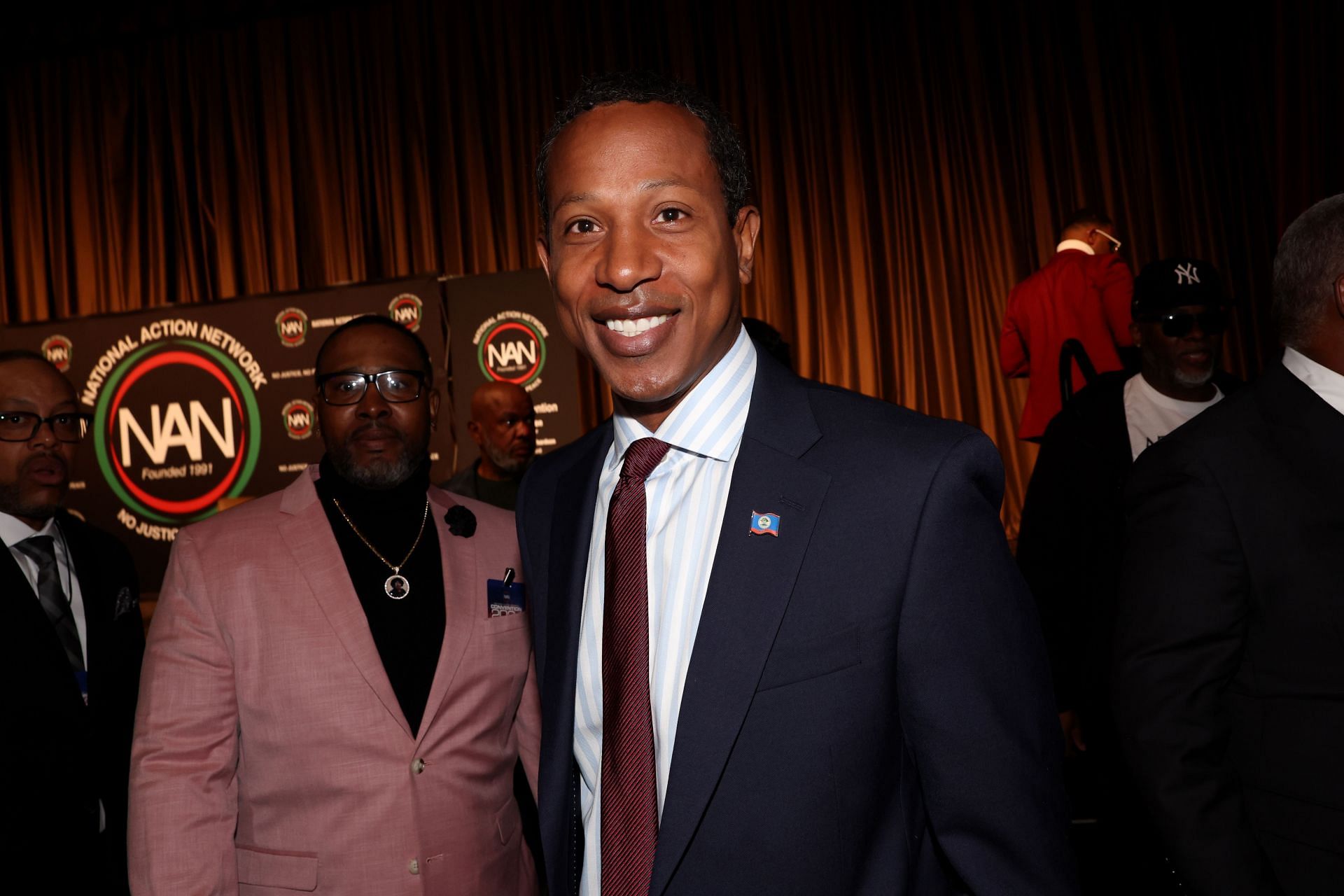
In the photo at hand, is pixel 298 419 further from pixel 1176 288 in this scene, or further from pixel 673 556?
pixel 673 556

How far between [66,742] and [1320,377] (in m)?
2.67

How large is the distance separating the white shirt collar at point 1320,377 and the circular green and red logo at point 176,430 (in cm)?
584

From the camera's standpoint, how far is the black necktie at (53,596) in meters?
2.65

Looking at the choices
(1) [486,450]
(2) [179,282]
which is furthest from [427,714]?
(2) [179,282]

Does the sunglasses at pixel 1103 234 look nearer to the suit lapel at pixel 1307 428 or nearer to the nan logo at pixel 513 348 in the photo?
the nan logo at pixel 513 348

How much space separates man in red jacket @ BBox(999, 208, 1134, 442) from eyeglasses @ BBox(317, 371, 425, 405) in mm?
3781

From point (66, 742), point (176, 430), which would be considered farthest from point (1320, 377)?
point (176, 430)

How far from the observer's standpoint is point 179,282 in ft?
Result: 30.2

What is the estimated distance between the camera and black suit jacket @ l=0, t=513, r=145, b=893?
7.34 feet

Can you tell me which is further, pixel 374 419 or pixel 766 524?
pixel 374 419

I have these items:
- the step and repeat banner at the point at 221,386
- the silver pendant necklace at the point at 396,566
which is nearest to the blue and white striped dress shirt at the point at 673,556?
the silver pendant necklace at the point at 396,566

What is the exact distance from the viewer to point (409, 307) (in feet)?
19.9

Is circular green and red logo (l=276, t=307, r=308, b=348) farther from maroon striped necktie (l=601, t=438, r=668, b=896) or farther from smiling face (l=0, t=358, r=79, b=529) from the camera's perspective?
maroon striped necktie (l=601, t=438, r=668, b=896)

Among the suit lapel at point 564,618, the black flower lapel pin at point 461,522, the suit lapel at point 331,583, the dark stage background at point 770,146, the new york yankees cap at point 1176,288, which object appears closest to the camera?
the suit lapel at point 564,618
